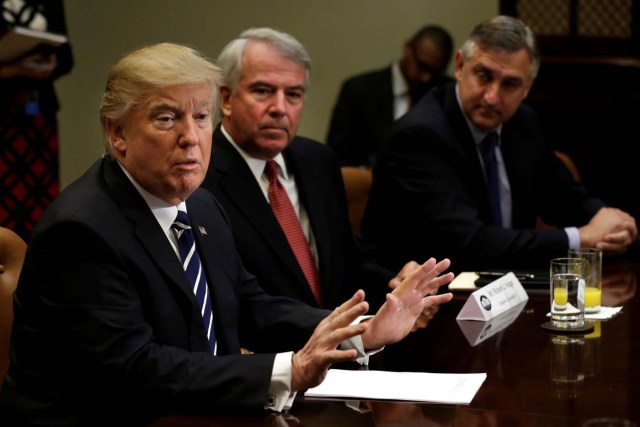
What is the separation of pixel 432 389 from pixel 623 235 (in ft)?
5.46

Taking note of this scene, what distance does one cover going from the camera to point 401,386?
1.91m

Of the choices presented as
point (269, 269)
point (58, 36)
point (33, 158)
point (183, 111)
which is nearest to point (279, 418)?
point (183, 111)

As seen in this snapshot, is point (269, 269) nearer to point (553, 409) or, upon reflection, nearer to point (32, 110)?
point (553, 409)

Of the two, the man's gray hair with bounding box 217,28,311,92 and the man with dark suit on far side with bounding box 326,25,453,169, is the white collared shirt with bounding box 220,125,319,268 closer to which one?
the man's gray hair with bounding box 217,28,311,92

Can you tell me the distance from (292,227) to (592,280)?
94cm

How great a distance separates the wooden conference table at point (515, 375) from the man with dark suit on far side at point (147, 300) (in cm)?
8

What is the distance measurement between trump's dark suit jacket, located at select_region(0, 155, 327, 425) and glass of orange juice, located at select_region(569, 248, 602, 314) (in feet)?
3.32

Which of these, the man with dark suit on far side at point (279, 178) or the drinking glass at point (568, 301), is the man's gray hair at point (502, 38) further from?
the drinking glass at point (568, 301)

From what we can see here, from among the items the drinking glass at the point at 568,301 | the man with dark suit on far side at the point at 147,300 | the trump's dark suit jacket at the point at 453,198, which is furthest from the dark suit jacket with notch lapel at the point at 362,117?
the man with dark suit on far side at the point at 147,300

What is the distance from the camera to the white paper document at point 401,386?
1846mm

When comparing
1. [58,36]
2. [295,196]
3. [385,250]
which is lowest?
[385,250]

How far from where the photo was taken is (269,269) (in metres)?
2.96

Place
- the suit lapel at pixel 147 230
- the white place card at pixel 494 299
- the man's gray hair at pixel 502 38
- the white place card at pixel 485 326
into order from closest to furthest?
1. the suit lapel at pixel 147 230
2. the white place card at pixel 485 326
3. the white place card at pixel 494 299
4. the man's gray hair at pixel 502 38

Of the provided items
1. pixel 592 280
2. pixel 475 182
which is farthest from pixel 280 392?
pixel 475 182
